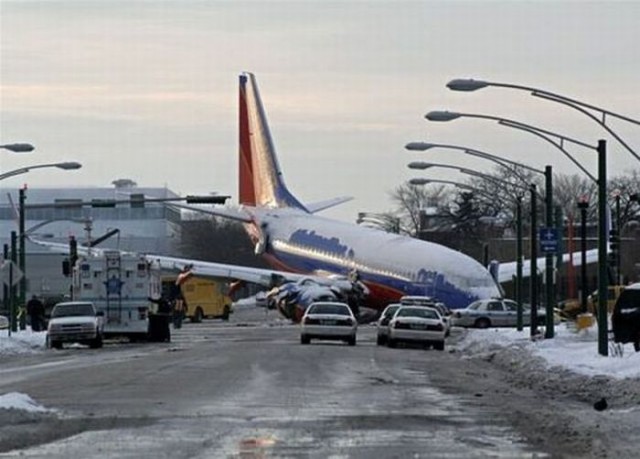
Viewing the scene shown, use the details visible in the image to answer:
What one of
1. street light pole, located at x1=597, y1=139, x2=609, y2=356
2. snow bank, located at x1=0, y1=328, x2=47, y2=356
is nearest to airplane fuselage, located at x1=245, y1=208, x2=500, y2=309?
snow bank, located at x1=0, y1=328, x2=47, y2=356

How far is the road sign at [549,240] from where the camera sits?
1902 inches

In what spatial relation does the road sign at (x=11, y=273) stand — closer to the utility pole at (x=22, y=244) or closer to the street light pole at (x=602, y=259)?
the utility pole at (x=22, y=244)

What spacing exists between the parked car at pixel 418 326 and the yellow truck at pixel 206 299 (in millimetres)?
46219

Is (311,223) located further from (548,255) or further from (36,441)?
(36,441)

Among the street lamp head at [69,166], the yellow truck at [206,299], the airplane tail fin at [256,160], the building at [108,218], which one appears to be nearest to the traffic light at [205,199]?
the street lamp head at [69,166]

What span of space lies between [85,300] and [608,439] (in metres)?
38.0

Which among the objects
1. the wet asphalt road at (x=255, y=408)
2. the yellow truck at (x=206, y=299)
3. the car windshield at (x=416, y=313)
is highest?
the yellow truck at (x=206, y=299)

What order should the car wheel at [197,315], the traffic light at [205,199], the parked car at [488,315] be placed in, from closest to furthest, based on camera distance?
the traffic light at [205,199] → the parked car at [488,315] → the car wheel at [197,315]

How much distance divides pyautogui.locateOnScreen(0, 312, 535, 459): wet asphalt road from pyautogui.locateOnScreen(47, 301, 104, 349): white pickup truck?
7932 millimetres

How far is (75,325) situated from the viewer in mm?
50531

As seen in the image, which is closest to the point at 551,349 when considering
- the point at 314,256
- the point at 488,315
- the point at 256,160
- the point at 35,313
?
the point at 488,315

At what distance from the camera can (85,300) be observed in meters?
54.6

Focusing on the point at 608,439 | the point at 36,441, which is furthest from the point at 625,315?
the point at 36,441

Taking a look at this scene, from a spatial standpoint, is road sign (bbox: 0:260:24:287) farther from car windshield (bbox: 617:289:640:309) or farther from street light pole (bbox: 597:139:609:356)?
street light pole (bbox: 597:139:609:356)
